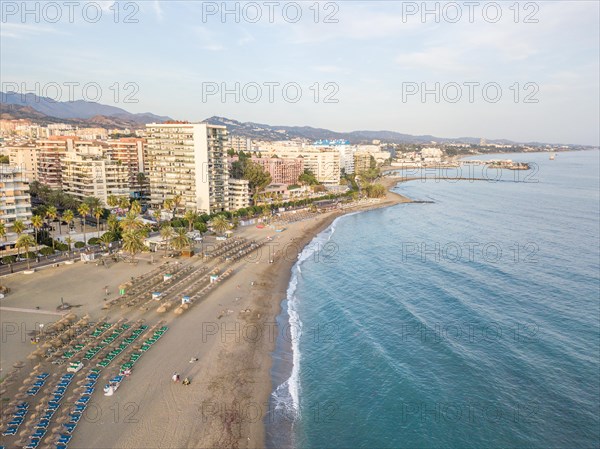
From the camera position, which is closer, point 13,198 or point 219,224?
point 13,198

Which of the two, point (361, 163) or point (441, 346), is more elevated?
point (361, 163)

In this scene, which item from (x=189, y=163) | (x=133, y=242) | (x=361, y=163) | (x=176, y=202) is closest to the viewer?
(x=133, y=242)

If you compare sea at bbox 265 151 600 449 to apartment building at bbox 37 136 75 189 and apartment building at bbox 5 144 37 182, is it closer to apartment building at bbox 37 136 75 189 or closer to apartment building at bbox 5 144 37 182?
apartment building at bbox 37 136 75 189

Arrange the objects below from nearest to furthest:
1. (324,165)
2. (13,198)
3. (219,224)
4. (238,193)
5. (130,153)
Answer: (13,198) < (219,224) < (238,193) < (130,153) < (324,165)

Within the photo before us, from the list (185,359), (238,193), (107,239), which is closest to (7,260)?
(107,239)

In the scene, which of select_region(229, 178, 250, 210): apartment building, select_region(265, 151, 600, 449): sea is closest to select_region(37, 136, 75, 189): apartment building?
select_region(229, 178, 250, 210): apartment building

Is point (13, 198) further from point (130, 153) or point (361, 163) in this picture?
point (361, 163)

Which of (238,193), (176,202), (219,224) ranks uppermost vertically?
(238,193)
